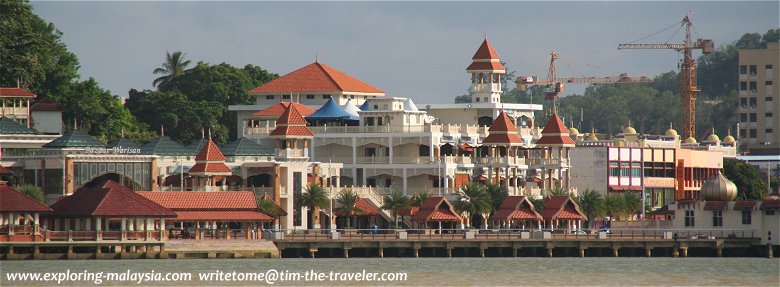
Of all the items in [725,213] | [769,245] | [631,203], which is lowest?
[769,245]

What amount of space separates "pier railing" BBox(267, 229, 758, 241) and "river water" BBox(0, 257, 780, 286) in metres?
2.51

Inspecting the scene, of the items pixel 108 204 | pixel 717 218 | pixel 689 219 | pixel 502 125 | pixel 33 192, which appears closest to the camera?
pixel 108 204

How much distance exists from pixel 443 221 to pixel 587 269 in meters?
22.7

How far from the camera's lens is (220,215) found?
118000 mm

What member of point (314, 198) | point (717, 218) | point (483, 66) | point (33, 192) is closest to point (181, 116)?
point (483, 66)

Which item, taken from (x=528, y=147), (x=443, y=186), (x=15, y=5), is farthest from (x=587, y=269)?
(x=15, y=5)

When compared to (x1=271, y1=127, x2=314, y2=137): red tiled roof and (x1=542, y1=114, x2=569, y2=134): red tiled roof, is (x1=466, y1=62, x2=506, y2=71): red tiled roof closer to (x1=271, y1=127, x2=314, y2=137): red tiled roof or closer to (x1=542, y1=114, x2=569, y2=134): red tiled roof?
(x1=542, y1=114, x2=569, y2=134): red tiled roof

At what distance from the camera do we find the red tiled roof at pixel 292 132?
431ft

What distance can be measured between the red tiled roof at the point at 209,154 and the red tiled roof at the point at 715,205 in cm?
2935

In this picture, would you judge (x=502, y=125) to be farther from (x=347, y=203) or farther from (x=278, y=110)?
(x=278, y=110)

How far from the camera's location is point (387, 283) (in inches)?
3804

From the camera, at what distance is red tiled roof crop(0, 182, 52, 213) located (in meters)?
109

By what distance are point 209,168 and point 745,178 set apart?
61.8 meters

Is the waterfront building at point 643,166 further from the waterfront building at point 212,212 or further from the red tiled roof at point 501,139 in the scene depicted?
the waterfront building at point 212,212
